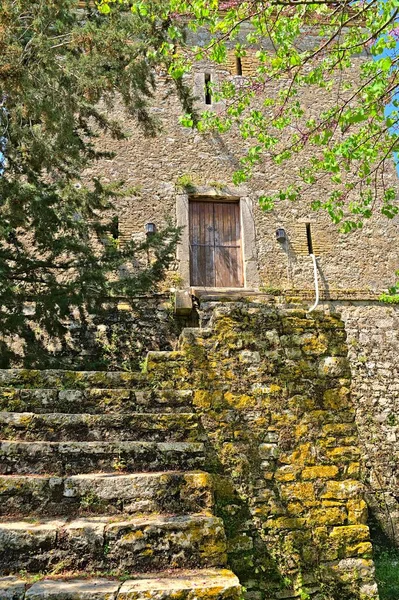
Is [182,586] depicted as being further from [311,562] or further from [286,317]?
[286,317]

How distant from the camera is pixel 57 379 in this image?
3631 millimetres

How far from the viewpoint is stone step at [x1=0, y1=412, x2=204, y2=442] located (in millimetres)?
3139

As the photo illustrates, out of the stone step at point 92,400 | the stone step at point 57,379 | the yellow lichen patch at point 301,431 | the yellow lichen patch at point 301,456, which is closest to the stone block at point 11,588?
the stone step at point 92,400

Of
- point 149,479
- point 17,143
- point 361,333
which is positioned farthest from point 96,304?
point 361,333

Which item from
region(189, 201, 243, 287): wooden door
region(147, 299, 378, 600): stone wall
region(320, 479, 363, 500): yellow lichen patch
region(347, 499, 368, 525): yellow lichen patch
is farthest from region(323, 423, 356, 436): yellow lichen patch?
region(189, 201, 243, 287): wooden door

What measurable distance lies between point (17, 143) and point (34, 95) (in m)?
0.76

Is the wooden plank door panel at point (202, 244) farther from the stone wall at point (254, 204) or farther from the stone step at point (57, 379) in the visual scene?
the stone step at point (57, 379)

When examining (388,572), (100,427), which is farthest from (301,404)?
(388,572)

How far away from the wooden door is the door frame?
0.37ft

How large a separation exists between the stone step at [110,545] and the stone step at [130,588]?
11 centimetres

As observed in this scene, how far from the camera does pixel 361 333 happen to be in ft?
26.5

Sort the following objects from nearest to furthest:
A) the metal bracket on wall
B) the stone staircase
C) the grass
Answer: the stone staircase
the grass
the metal bracket on wall

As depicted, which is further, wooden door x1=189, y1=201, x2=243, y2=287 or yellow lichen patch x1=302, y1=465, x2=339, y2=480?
wooden door x1=189, y1=201, x2=243, y2=287

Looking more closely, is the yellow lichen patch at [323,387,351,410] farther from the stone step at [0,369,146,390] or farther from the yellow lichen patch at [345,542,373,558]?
the stone step at [0,369,146,390]
